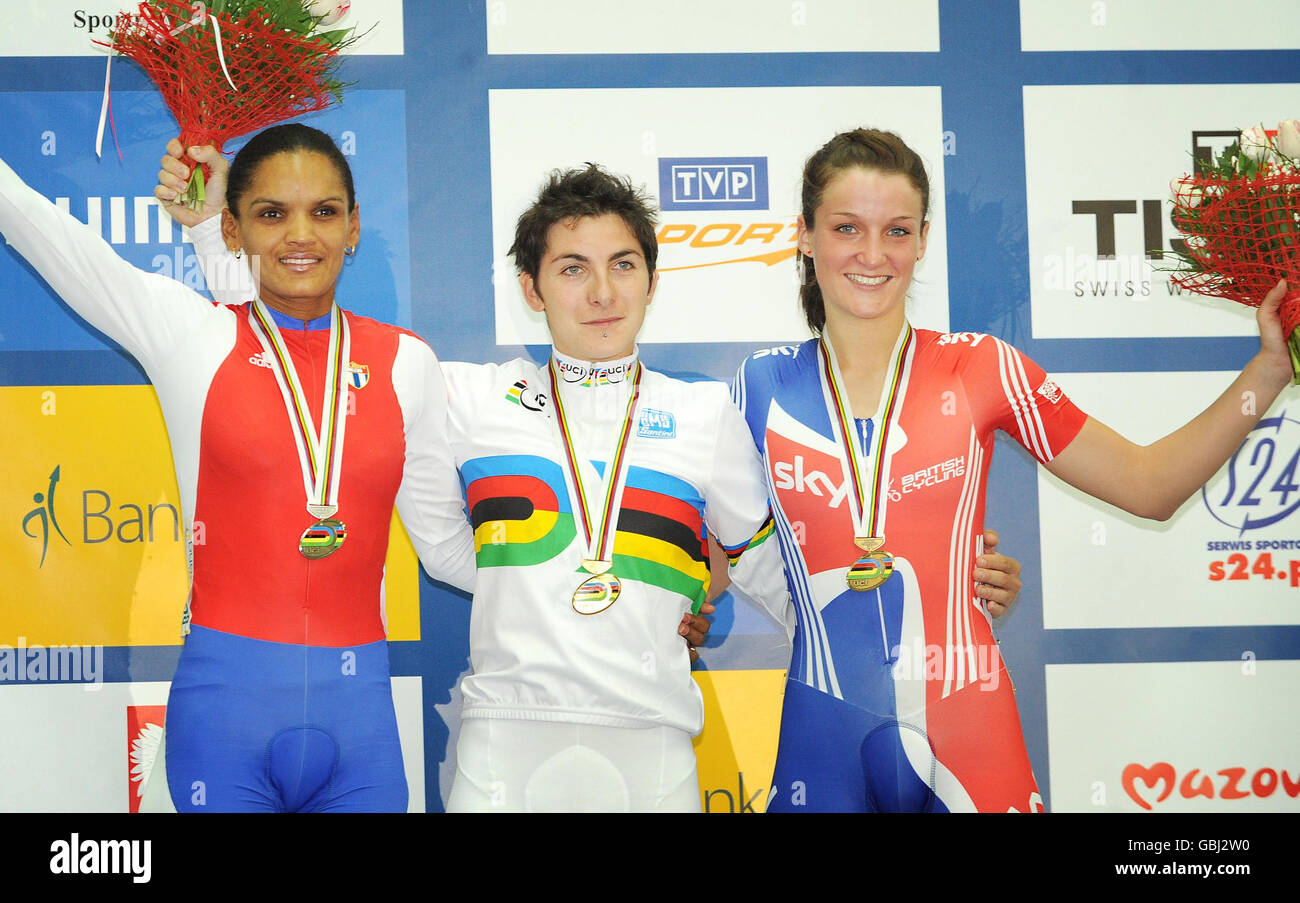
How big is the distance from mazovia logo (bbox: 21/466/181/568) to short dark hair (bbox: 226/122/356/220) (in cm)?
→ 85

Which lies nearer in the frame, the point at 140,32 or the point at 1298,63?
the point at 140,32

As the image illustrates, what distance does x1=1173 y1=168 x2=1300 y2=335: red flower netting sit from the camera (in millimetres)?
2223

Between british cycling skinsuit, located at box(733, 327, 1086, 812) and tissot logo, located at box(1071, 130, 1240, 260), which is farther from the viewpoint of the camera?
tissot logo, located at box(1071, 130, 1240, 260)

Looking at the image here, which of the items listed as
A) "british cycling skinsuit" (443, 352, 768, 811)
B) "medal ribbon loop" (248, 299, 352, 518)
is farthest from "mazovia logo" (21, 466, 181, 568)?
"british cycling skinsuit" (443, 352, 768, 811)

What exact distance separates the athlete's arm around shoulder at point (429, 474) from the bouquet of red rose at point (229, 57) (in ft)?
1.87

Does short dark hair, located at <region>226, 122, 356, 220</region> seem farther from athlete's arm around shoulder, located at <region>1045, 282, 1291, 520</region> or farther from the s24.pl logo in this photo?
the s24.pl logo

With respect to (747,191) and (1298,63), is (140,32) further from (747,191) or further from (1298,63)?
(1298,63)

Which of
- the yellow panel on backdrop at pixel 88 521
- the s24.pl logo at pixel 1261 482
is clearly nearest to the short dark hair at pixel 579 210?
the yellow panel on backdrop at pixel 88 521

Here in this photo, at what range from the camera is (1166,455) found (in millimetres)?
2355

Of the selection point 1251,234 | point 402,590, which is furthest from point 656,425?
point 1251,234
